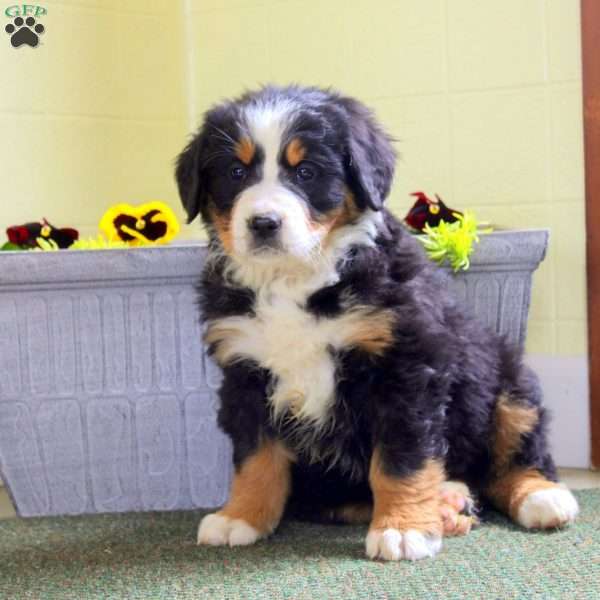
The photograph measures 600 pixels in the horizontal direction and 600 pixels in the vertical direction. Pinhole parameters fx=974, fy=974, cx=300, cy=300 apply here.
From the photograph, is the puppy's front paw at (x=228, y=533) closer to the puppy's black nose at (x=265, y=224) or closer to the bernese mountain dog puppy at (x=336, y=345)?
the bernese mountain dog puppy at (x=336, y=345)

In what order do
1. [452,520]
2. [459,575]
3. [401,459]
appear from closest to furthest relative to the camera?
[459,575] → [401,459] → [452,520]

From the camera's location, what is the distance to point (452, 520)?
2279 millimetres

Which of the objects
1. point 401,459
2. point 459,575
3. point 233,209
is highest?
point 233,209

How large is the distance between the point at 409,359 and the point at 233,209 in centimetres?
52

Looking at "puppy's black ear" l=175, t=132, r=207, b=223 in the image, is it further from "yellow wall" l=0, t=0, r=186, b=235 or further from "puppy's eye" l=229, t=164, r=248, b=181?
"yellow wall" l=0, t=0, r=186, b=235

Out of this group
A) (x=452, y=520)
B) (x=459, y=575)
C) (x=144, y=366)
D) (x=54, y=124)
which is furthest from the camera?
(x=54, y=124)

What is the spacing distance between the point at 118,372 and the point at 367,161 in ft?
3.15

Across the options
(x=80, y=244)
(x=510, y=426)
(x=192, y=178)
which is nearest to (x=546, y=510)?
(x=510, y=426)

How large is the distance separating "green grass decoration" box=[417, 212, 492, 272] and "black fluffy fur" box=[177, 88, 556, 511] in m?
0.16

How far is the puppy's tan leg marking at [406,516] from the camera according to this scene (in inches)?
82.3

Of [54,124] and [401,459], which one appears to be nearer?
[401,459]

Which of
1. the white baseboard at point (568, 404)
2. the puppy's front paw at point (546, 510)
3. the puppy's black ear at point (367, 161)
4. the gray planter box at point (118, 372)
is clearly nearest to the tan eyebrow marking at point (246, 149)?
the puppy's black ear at point (367, 161)

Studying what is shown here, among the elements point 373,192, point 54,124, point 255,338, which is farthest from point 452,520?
point 54,124

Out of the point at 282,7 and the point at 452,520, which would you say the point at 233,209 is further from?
the point at 282,7
